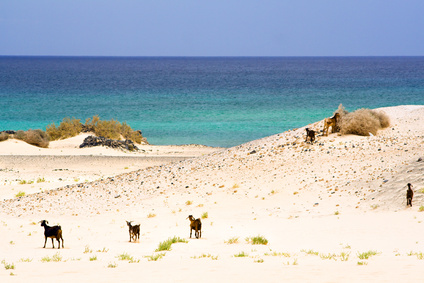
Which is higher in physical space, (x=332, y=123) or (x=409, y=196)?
(x=332, y=123)

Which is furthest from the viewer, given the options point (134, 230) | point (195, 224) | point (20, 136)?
point (20, 136)

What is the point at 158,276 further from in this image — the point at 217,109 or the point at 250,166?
the point at 217,109

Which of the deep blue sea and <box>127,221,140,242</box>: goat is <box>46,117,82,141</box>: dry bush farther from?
<box>127,221,140,242</box>: goat

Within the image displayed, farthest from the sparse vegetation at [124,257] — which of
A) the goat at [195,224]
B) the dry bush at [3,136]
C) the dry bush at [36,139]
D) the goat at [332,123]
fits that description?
the dry bush at [3,136]

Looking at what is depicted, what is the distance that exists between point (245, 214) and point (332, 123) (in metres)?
6.96

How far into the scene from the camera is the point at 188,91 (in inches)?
3295

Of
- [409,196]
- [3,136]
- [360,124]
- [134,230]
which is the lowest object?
[134,230]

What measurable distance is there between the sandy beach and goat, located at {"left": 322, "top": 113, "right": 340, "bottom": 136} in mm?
358

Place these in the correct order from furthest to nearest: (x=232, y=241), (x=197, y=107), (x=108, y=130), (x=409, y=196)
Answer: (x=197, y=107)
(x=108, y=130)
(x=409, y=196)
(x=232, y=241)

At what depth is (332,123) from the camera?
1998 centimetres

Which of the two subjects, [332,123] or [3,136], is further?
[3,136]

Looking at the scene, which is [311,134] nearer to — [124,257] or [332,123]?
[332,123]

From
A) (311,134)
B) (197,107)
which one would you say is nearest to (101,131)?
(311,134)

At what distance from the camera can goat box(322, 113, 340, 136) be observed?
19922 mm
